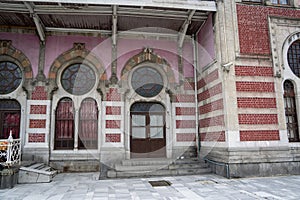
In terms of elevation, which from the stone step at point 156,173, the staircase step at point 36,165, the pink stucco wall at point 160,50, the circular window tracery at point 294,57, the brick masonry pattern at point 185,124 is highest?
the pink stucco wall at point 160,50

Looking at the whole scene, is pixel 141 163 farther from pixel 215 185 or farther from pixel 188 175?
pixel 215 185

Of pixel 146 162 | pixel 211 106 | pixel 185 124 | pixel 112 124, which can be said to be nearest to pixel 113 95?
pixel 112 124

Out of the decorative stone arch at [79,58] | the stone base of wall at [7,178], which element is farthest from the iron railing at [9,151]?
the decorative stone arch at [79,58]

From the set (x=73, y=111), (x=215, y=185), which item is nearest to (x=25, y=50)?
(x=73, y=111)

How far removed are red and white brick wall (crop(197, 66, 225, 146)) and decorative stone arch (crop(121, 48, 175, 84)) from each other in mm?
1278

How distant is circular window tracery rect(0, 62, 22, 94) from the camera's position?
888 cm

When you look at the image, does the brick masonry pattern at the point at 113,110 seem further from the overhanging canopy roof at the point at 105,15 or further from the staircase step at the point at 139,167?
the overhanging canopy roof at the point at 105,15

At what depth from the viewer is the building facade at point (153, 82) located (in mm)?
7684

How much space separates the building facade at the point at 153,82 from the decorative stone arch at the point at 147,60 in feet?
0.14

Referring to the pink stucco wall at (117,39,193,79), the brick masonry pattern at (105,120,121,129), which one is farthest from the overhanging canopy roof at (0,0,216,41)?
the brick masonry pattern at (105,120,121,129)

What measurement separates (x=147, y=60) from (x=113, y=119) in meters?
2.78

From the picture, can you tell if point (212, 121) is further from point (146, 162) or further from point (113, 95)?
point (113, 95)

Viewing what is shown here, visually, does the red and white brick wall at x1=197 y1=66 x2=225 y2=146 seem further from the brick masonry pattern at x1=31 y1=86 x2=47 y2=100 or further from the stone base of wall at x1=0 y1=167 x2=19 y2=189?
the stone base of wall at x1=0 y1=167 x2=19 y2=189

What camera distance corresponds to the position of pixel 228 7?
8062mm
